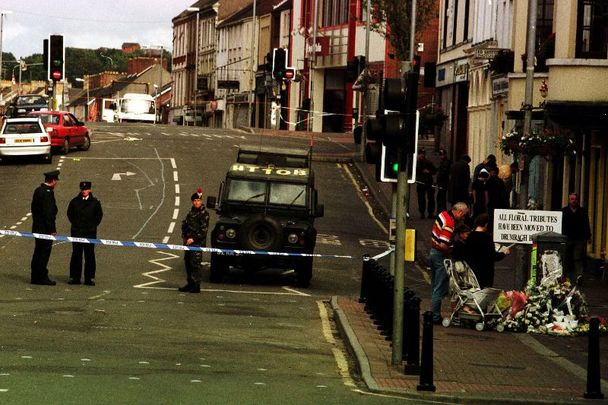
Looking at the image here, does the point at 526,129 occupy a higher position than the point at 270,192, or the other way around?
the point at 526,129

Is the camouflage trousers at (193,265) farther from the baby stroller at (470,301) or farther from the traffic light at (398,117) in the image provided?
the traffic light at (398,117)

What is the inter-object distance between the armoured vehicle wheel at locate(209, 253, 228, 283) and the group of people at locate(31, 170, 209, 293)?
81 cm

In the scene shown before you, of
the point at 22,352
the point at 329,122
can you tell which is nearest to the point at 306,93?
the point at 329,122

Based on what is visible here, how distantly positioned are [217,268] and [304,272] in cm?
151

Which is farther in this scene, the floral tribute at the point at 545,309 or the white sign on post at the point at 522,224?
the white sign on post at the point at 522,224

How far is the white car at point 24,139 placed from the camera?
158 feet

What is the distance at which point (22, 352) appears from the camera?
1512cm

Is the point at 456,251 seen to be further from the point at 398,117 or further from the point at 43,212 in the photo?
the point at 43,212

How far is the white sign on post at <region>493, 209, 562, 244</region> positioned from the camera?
2125cm

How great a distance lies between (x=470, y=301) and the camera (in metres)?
20.0

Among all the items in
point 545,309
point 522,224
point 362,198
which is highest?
point 522,224

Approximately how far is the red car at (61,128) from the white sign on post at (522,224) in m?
32.3

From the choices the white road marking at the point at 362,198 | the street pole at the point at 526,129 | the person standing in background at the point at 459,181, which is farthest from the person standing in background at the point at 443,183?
the street pole at the point at 526,129

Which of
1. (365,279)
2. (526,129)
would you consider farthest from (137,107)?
(365,279)
